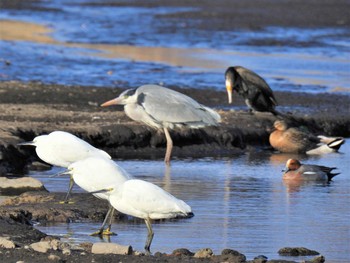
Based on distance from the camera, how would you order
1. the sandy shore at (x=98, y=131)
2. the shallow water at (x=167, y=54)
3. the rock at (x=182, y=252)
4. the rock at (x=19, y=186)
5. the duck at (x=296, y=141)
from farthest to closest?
the shallow water at (x=167, y=54) < the duck at (x=296, y=141) < the rock at (x=19, y=186) < the sandy shore at (x=98, y=131) < the rock at (x=182, y=252)

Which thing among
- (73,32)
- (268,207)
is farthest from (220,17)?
(268,207)

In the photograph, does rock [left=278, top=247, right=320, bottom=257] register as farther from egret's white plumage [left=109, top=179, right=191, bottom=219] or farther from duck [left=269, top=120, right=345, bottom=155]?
duck [left=269, top=120, right=345, bottom=155]

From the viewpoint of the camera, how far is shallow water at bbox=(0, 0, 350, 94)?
2059 cm

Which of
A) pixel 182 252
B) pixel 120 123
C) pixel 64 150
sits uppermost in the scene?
pixel 64 150

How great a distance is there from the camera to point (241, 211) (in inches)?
384

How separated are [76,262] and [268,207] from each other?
317 cm

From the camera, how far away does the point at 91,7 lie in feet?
132

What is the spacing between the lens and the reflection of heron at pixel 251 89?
16.2 meters

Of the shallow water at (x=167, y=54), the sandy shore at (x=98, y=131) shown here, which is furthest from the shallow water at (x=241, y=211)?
the shallow water at (x=167, y=54)

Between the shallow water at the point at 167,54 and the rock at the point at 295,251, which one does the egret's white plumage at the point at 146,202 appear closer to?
the rock at the point at 295,251

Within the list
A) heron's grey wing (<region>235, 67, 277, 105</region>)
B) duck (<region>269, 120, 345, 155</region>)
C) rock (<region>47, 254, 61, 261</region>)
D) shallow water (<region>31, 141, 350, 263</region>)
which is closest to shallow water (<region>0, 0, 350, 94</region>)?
heron's grey wing (<region>235, 67, 277, 105</region>)

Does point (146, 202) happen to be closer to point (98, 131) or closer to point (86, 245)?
point (86, 245)

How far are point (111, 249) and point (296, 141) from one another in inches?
283

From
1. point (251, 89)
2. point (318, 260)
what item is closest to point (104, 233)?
point (318, 260)
